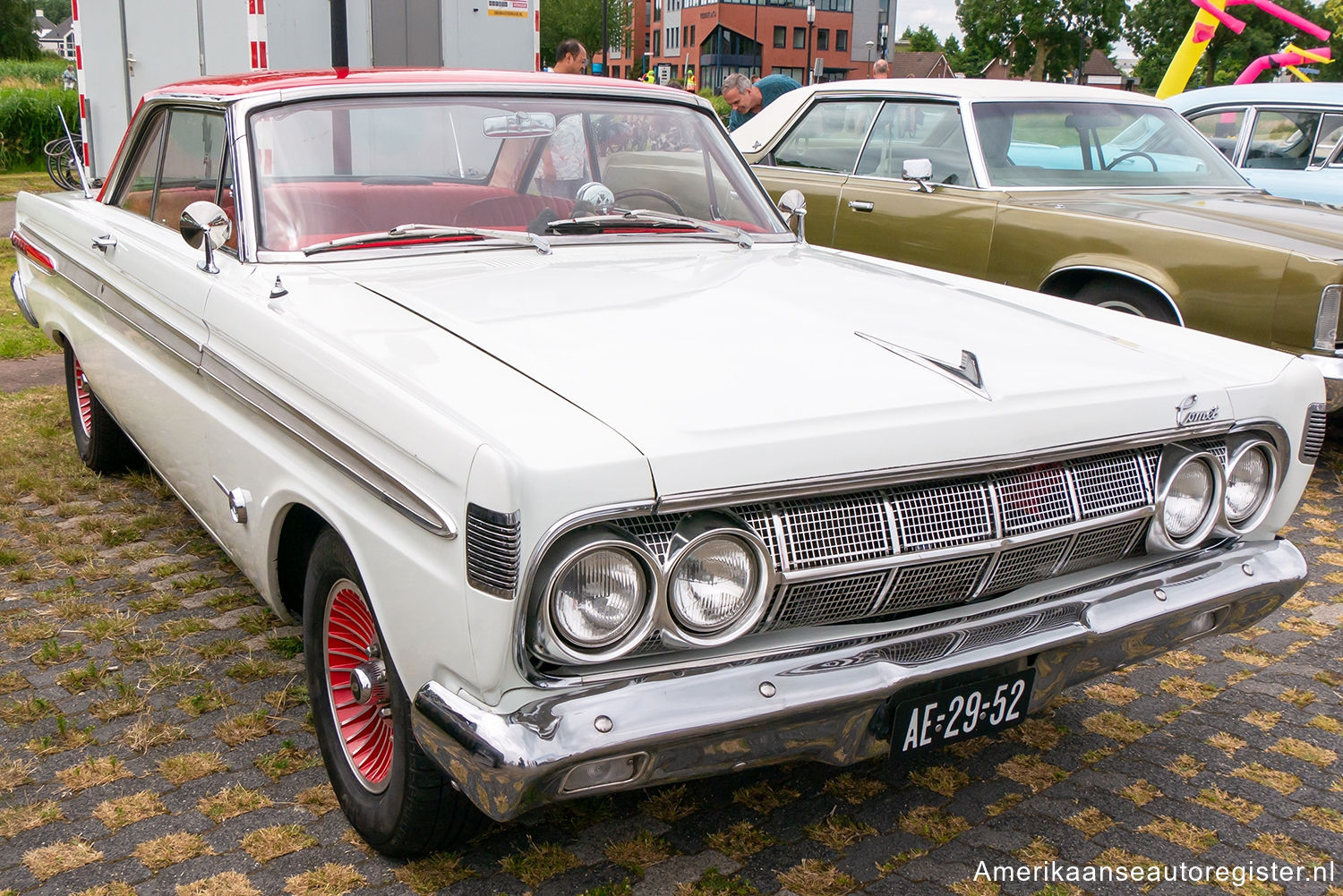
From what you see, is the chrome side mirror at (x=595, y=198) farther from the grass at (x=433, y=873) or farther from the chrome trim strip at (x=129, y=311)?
the grass at (x=433, y=873)

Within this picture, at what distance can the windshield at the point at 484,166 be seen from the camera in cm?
315

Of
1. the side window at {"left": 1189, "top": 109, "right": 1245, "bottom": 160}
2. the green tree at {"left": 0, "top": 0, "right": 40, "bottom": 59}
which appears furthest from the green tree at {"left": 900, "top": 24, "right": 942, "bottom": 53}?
the side window at {"left": 1189, "top": 109, "right": 1245, "bottom": 160}

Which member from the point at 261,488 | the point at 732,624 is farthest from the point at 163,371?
the point at 732,624

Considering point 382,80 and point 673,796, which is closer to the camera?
point 673,796

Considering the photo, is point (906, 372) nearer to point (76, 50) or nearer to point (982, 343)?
point (982, 343)

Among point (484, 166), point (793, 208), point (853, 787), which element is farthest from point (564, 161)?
point (853, 787)

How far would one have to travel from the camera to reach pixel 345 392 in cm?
231

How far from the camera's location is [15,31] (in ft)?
174

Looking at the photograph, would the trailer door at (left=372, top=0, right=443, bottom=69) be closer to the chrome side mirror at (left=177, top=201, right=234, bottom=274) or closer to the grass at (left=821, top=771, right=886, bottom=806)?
the chrome side mirror at (left=177, top=201, right=234, bottom=274)

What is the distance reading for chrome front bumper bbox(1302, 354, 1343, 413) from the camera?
4742 millimetres

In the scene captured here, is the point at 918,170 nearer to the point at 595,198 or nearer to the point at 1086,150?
the point at 1086,150

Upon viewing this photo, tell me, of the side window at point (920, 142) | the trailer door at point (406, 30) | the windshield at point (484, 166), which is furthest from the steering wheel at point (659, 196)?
the trailer door at point (406, 30)

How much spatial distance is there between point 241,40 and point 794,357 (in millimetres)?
7367

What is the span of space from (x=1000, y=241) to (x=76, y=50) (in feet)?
24.1
